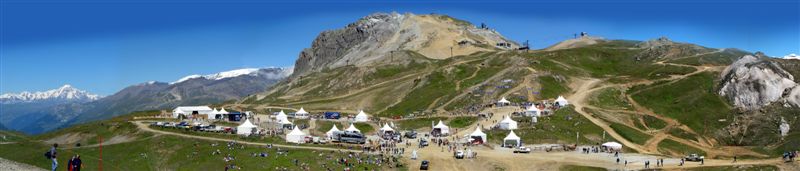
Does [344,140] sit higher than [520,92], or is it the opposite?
[520,92]

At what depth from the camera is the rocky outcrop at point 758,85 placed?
464 ft

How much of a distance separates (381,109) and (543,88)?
161 ft

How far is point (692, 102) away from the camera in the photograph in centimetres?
14962

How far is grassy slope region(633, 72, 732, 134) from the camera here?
13900 cm

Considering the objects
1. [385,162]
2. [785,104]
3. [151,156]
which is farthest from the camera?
[785,104]

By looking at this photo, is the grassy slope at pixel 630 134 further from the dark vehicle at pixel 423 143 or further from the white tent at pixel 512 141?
the dark vehicle at pixel 423 143

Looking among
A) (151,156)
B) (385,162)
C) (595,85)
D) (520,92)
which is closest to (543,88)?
(520,92)

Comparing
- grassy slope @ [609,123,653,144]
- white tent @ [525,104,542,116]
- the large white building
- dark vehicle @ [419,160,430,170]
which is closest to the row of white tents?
A: white tent @ [525,104,542,116]

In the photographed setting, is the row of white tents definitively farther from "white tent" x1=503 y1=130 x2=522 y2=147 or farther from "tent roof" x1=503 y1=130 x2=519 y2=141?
"white tent" x1=503 y1=130 x2=522 y2=147

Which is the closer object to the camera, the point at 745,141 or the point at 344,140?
the point at 344,140

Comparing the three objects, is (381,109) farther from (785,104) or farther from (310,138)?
(785,104)

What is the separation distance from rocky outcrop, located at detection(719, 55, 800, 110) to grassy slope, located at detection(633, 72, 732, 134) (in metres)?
3.32

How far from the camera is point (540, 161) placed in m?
91.2

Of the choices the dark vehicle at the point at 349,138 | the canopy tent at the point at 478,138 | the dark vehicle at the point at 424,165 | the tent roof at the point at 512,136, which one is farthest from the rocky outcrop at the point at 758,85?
the dark vehicle at the point at 424,165
